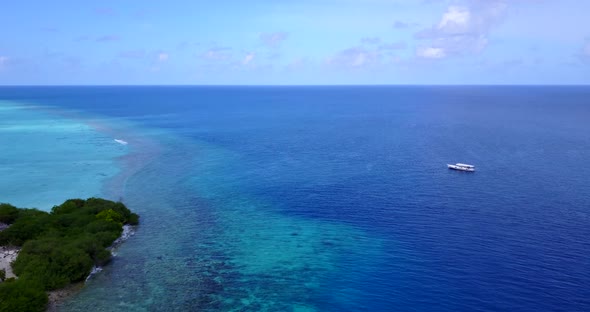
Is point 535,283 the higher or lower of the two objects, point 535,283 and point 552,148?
the lower

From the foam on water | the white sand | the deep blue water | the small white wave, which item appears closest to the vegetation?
the small white wave

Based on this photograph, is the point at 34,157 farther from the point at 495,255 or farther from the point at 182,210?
the point at 495,255

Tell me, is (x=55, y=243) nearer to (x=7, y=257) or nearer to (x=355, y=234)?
(x=7, y=257)

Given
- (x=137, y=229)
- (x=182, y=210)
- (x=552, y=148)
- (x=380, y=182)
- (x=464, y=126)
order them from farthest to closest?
(x=464, y=126)
(x=552, y=148)
(x=380, y=182)
(x=182, y=210)
(x=137, y=229)

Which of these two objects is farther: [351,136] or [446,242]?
[351,136]

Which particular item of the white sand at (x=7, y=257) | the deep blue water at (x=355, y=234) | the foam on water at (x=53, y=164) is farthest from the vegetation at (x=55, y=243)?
the foam on water at (x=53, y=164)

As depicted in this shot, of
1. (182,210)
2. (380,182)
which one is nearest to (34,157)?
(182,210)
